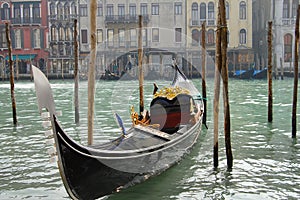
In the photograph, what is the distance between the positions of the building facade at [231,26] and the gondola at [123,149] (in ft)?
65.5

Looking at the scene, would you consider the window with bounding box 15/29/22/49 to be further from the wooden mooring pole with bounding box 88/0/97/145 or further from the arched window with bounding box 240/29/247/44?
the wooden mooring pole with bounding box 88/0/97/145

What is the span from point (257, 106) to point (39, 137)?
6.32 meters

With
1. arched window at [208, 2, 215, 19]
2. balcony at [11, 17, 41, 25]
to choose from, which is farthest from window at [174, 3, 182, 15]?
balcony at [11, 17, 41, 25]

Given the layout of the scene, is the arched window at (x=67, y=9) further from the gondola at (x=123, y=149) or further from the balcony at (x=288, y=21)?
the gondola at (x=123, y=149)

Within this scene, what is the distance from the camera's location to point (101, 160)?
13.0ft

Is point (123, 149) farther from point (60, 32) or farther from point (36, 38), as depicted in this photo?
point (36, 38)

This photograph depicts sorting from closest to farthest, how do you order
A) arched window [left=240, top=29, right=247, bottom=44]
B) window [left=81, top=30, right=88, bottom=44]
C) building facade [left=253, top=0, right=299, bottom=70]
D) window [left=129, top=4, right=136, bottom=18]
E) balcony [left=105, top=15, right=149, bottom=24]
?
building facade [left=253, top=0, right=299, bottom=70], arched window [left=240, top=29, right=247, bottom=44], balcony [left=105, top=15, right=149, bottom=24], window [left=129, top=4, right=136, bottom=18], window [left=81, top=30, right=88, bottom=44]

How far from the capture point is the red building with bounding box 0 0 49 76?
27516mm

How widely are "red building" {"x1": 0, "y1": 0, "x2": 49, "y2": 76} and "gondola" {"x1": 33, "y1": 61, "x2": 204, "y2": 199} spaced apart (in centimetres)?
2254

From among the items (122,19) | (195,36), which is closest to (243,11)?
(195,36)

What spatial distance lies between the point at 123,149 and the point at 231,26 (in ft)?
74.7

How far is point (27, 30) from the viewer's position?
27594mm

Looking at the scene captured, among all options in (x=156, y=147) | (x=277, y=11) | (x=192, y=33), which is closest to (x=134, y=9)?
(x=192, y=33)

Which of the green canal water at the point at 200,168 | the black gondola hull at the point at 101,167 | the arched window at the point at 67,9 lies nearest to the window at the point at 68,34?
the arched window at the point at 67,9
